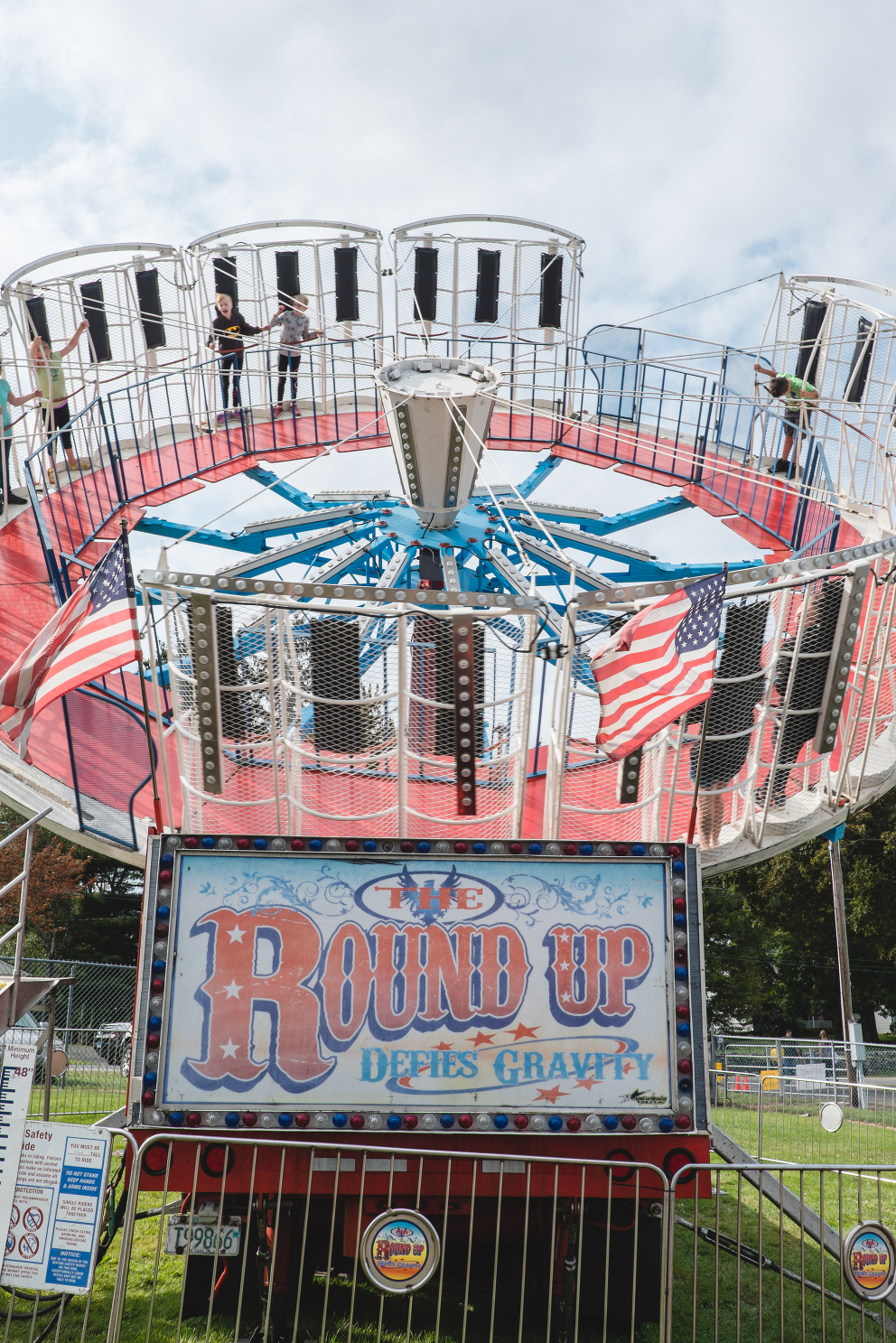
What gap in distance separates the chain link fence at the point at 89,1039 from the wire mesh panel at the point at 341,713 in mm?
6093

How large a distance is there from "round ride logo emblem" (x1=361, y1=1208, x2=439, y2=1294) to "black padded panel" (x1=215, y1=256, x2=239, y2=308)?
16510 millimetres

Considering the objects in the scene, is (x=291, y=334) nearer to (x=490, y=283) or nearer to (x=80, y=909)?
(x=490, y=283)

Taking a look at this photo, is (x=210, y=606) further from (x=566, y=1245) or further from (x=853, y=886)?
(x=853, y=886)

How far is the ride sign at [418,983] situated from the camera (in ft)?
23.3

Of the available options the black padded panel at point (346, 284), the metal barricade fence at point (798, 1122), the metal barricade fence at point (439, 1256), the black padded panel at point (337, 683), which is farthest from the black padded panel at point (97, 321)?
the metal barricade fence at point (798, 1122)

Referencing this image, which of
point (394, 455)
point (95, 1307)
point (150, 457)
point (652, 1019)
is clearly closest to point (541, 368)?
point (394, 455)

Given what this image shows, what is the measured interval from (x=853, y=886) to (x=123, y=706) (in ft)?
94.1

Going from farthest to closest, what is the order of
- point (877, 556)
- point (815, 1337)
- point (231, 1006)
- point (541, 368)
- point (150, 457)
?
point (541, 368)
point (150, 457)
point (877, 556)
point (815, 1337)
point (231, 1006)

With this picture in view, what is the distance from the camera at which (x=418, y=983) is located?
7.25m

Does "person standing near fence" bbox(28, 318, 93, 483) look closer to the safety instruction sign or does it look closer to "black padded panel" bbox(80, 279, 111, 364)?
"black padded panel" bbox(80, 279, 111, 364)

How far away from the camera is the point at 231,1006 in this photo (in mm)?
7188

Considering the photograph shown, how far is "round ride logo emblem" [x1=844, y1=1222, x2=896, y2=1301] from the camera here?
6.26 meters

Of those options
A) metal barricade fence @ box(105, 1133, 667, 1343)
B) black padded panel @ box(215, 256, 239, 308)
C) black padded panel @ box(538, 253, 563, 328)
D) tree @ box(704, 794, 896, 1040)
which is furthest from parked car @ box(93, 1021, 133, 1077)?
tree @ box(704, 794, 896, 1040)

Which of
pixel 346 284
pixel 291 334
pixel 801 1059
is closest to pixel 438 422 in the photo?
pixel 291 334
